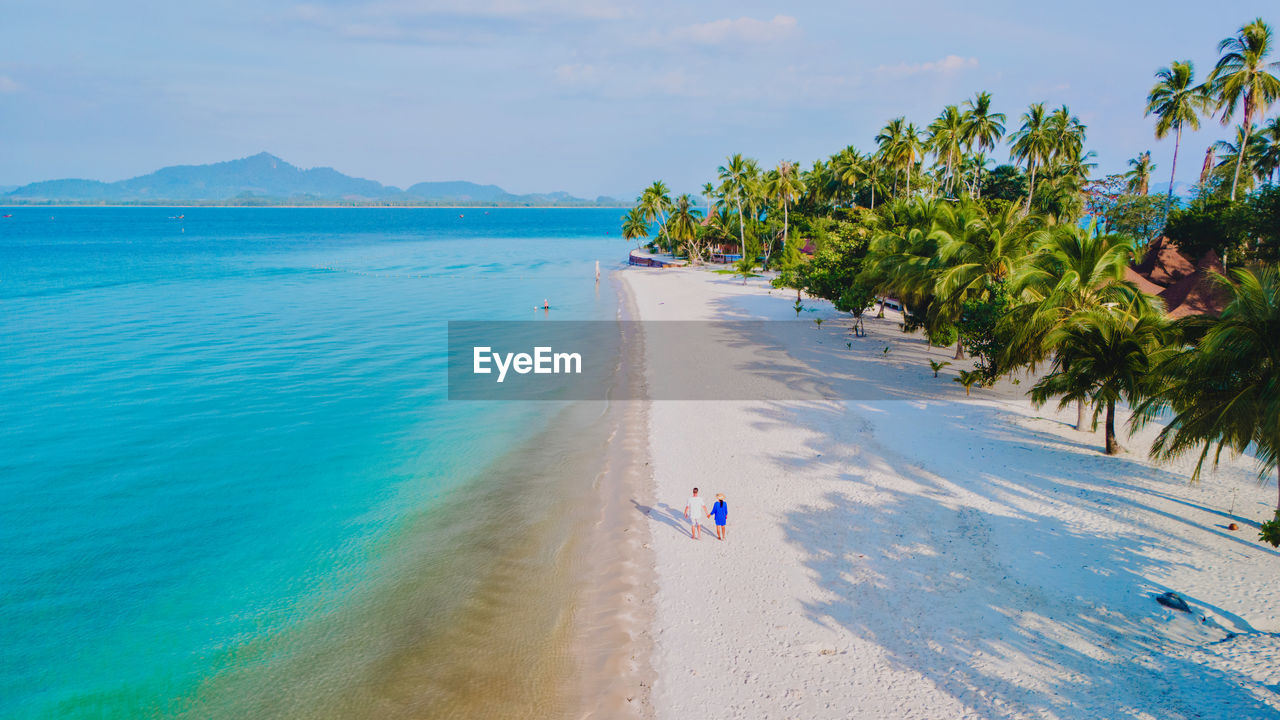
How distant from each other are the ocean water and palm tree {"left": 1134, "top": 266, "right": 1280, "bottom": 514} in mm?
14594

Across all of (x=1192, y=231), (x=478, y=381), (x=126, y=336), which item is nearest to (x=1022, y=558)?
(x=478, y=381)

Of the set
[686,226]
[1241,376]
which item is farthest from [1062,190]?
[1241,376]

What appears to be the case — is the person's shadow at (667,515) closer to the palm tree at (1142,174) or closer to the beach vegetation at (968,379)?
the beach vegetation at (968,379)

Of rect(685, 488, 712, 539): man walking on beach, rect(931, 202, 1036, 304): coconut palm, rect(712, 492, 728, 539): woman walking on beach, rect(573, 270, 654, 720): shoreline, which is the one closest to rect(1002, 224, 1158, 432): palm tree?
rect(931, 202, 1036, 304): coconut palm

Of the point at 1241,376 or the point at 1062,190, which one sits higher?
the point at 1062,190

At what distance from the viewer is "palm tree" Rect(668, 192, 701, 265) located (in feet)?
284

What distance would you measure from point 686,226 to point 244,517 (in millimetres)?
74532

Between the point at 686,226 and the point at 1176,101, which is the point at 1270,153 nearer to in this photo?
the point at 1176,101

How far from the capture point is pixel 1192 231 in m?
38.4

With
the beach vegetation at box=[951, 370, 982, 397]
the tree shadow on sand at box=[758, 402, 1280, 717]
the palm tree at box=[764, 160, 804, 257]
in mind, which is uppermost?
the palm tree at box=[764, 160, 804, 257]

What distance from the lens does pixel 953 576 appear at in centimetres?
1417

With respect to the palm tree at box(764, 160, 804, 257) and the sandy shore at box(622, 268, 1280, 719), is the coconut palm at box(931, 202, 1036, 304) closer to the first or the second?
the sandy shore at box(622, 268, 1280, 719)

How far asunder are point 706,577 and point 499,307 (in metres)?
44.8

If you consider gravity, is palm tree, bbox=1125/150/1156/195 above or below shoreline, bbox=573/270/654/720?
above
